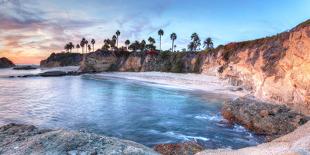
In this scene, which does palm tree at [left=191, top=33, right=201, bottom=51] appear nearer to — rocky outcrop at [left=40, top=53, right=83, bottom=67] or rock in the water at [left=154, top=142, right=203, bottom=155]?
rocky outcrop at [left=40, top=53, right=83, bottom=67]

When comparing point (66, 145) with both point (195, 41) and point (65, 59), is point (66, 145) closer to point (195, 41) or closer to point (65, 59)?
point (195, 41)

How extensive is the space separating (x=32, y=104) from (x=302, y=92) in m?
31.0

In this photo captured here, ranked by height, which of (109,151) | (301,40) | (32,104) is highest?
(301,40)

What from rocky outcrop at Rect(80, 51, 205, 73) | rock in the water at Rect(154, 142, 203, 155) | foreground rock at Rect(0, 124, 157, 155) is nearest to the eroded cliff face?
rock in the water at Rect(154, 142, 203, 155)

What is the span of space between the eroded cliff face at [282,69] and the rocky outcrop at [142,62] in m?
33.3

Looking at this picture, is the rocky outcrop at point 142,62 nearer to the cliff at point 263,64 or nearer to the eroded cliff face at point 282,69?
the cliff at point 263,64

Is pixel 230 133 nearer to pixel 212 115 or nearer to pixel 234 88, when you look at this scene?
pixel 212 115

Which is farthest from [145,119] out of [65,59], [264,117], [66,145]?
[65,59]

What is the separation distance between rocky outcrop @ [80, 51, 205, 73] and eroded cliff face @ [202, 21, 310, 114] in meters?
33.3

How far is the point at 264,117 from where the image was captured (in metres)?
24.3

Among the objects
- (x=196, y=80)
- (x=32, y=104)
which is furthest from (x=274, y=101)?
(x=196, y=80)

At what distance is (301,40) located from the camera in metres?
25.8

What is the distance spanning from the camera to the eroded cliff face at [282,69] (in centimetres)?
2417

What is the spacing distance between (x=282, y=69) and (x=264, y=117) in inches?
281
